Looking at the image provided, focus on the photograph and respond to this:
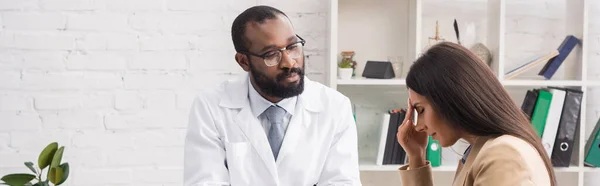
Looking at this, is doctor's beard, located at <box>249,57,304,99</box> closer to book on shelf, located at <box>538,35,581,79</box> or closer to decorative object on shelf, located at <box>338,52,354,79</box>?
decorative object on shelf, located at <box>338,52,354,79</box>

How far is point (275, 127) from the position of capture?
2244 mm

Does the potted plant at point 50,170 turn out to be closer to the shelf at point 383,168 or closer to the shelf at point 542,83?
the shelf at point 383,168

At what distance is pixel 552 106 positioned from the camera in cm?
284

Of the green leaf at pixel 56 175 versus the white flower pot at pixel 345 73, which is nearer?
the green leaf at pixel 56 175

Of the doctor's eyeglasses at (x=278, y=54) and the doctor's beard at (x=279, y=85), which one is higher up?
the doctor's eyeglasses at (x=278, y=54)

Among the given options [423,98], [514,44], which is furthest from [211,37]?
[423,98]

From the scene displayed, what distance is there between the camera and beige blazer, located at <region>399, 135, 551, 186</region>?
1337 millimetres

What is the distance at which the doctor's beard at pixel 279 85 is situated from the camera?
213 centimetres

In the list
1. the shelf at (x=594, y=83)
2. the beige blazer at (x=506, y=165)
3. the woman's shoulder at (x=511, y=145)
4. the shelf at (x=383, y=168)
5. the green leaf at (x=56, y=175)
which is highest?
the shelf at (x=594, y=83)

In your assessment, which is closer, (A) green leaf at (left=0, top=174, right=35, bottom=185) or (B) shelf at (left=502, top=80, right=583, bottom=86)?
(A) green leaf at (left=0, top=174, right=35, bottom=185)

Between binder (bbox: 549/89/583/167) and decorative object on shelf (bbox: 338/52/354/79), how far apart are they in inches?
32.4

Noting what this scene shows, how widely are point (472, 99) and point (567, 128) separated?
5.19 feet

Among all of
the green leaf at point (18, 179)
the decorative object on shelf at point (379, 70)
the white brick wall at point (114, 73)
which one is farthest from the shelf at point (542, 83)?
the green leaf at point (18, 179)

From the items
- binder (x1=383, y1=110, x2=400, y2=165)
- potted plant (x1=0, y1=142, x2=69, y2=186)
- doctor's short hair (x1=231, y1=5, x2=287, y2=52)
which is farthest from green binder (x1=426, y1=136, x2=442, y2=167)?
potted plant (x1=0, y1=142, x2=69, y2=186)
